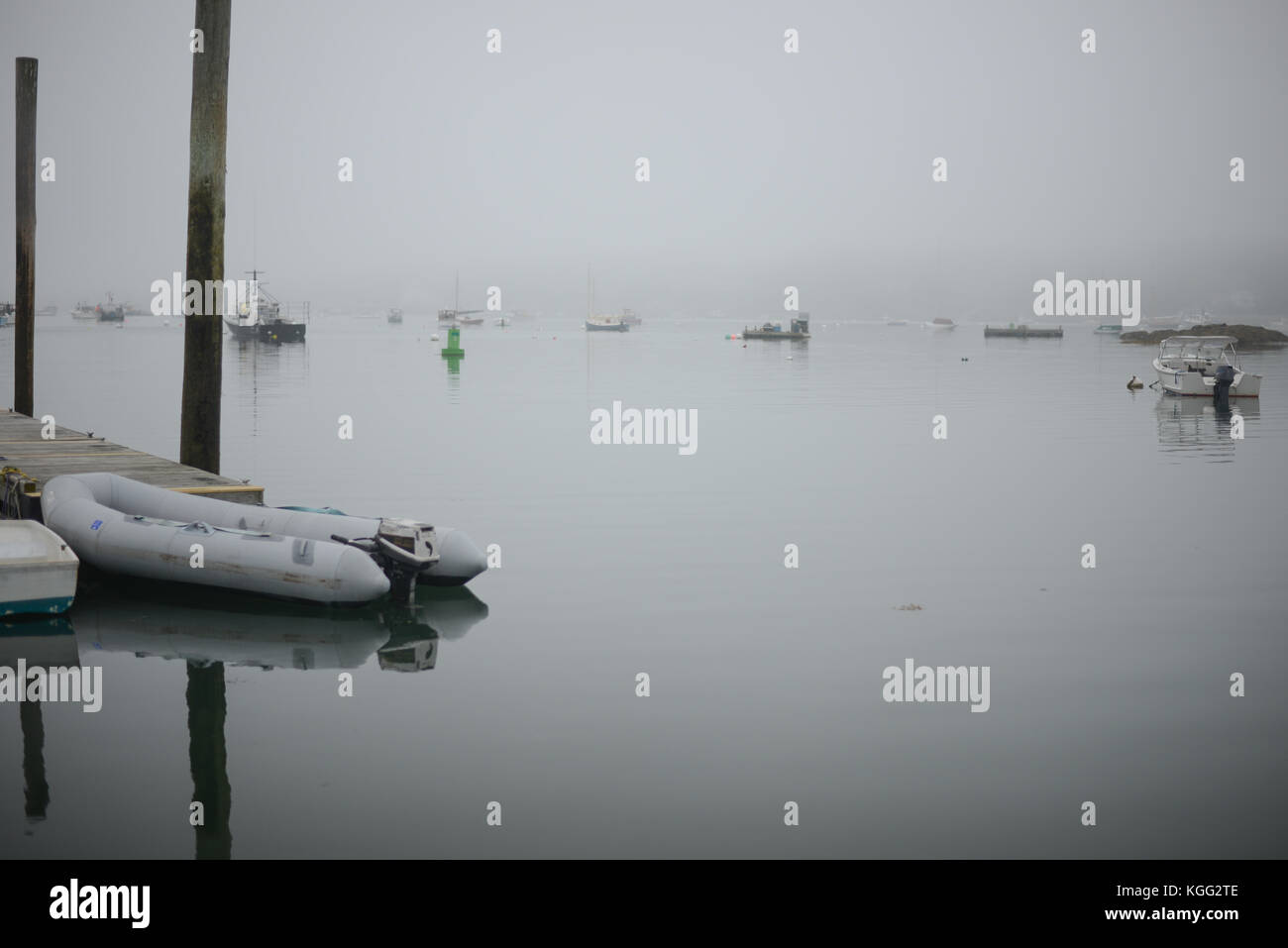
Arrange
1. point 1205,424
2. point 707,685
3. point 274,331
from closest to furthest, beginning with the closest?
point 707,685
point 1205,424
point 274,331

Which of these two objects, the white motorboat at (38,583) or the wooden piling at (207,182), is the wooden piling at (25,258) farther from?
the white motorboat at (38,583)

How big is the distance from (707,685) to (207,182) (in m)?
10.8

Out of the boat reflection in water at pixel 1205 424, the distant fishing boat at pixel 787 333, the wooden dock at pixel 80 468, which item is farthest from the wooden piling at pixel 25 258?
the distant fishing boat at pixel 787 333

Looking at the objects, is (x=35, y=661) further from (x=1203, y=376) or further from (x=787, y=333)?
(x=787, y=333)

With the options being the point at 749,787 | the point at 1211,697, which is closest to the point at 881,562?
the point at 1211,697

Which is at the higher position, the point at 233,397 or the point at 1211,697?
the point at 233,397

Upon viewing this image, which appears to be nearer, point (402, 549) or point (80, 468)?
point (402, 549)

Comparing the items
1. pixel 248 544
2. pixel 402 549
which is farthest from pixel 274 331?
pixel 402 549

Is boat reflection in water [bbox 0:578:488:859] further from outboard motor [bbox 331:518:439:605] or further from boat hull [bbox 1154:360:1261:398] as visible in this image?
boat hull [bbox 1154:360:1261:398]

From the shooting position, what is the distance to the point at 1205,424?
4138 centimetres

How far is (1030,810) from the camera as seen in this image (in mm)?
8227
